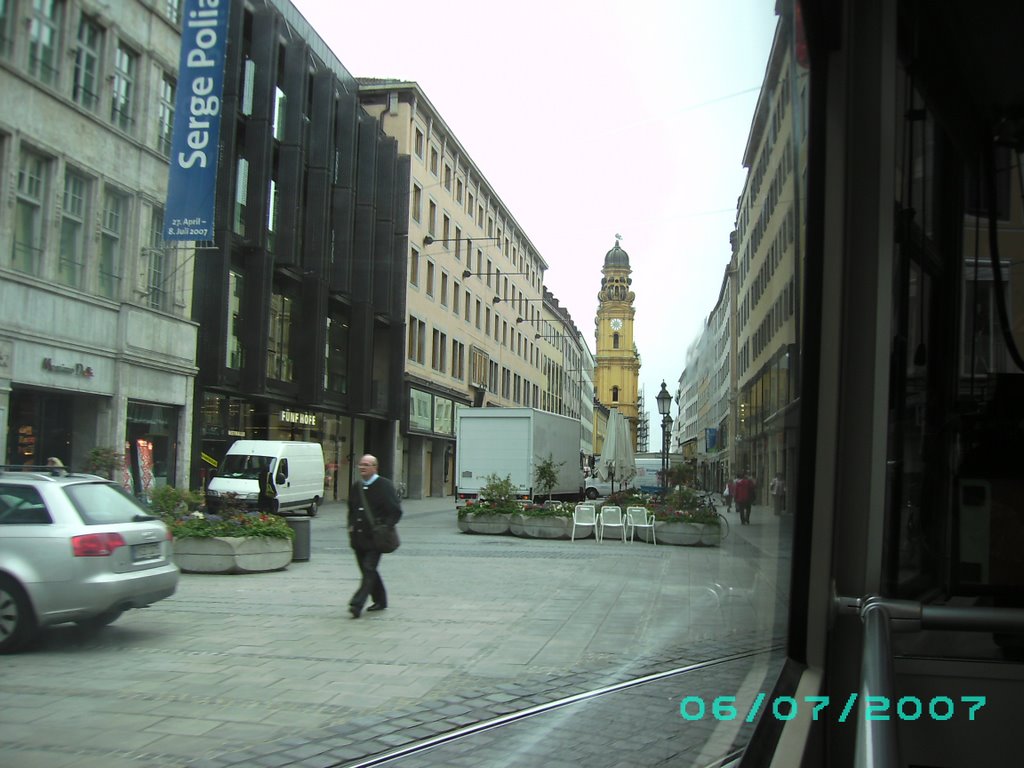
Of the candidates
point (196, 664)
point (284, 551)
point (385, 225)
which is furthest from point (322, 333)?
point (284, 551)

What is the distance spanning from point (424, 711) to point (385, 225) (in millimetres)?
2216

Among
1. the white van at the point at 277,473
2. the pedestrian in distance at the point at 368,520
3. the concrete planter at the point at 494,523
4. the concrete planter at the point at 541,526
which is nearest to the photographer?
the white van at the point at 277,473

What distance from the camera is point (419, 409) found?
3.34 m

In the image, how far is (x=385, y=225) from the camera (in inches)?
121

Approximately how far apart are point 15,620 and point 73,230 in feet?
2.32

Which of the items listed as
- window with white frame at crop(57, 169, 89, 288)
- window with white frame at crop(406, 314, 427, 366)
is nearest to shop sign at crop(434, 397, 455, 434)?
window with white frame at crop(406, 314, 427, 366)

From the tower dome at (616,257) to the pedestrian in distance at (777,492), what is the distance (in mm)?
1119

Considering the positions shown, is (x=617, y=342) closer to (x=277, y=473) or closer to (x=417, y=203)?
(x=417, y=203)

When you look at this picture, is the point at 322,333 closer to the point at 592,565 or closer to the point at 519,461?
the point at 592,565

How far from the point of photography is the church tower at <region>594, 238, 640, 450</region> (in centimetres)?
301

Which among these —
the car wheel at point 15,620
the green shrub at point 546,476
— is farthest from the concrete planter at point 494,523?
the car wheel at point 15,620

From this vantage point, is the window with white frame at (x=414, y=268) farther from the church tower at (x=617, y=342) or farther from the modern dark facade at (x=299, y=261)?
the church tower at (x=617, y=342)

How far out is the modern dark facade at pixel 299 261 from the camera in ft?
6.04

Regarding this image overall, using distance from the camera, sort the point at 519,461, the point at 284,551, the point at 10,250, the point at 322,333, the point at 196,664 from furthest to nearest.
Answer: the point at 519,461 → the point at 284,551 → the point at 196,664 → the point at 322,333 → the point at 10,250
